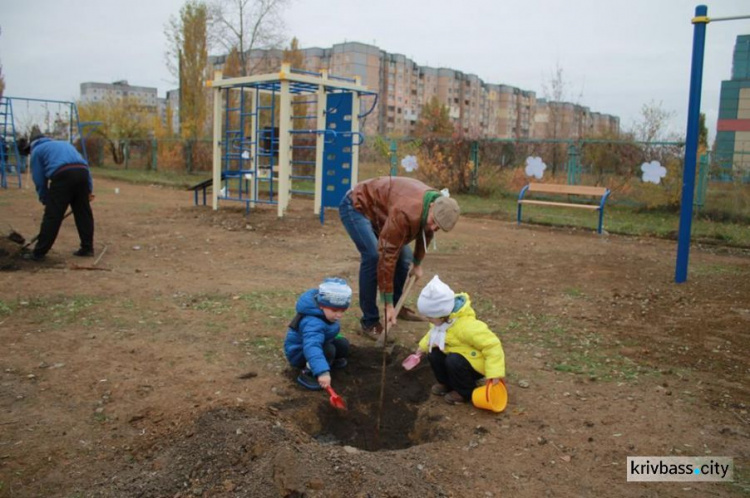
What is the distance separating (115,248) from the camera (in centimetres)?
873

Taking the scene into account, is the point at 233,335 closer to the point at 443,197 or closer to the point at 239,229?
the point at 443,197

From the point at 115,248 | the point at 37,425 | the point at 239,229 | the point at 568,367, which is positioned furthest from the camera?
the point at 239,229

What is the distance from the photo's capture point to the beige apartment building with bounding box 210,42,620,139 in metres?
62.5

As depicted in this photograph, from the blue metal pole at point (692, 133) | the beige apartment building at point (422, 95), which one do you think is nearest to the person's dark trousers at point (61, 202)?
the blue metal pole at point (692, 133)

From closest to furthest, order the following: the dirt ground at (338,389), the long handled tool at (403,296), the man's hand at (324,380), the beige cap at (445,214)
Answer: the dirt ground at (338,389)
the man's hand at (324,380)
the beige cap at (445,214)
the long handled tool at (403,296)

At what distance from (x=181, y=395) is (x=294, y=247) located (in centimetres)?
569

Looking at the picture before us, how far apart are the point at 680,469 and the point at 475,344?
4.16 feet

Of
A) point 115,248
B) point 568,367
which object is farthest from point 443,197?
point 115,248

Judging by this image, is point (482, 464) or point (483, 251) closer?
point (482, 464)

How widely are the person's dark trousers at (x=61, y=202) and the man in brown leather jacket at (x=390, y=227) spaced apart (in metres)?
4.33

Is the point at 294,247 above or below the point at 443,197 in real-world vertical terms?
below

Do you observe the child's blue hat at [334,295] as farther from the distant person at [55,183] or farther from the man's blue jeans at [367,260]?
the distant person at [55,183]

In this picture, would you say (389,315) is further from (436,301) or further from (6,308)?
(6,308)

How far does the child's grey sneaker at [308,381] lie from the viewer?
3926mm
